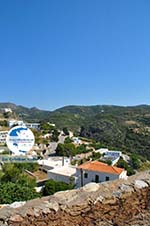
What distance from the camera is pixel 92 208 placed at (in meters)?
3.24

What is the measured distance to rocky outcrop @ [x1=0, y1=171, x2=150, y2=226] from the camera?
2996 millimetres

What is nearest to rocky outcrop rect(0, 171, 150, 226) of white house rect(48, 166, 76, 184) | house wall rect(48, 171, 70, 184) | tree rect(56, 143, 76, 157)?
white house rect(48, 166, 76, 184)

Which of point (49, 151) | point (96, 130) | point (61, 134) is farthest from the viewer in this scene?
point (96, 130)

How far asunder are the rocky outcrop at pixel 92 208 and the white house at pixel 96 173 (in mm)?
29232

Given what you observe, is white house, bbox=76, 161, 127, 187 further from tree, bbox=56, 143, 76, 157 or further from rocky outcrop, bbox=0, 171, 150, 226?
rocky outcrop, bbox=0, 171, 150, 226

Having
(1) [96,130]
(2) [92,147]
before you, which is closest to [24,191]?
(2) [92,147]

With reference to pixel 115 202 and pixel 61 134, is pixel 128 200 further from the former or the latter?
pixel 61 134

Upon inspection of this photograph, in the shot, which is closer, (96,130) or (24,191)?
(24,191)

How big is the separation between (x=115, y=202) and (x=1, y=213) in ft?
4.03

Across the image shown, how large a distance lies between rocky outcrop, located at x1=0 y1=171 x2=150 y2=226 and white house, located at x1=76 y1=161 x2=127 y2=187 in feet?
95.9

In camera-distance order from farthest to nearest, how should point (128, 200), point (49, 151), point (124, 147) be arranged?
point (124, 147)
point (49, 151)
point (128, 200)

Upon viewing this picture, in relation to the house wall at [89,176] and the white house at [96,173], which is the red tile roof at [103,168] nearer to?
the white house at [96,173]

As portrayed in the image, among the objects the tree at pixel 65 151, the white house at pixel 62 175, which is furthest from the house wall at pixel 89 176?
the tree at pixel 65 151

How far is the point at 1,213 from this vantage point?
9.66 feet
